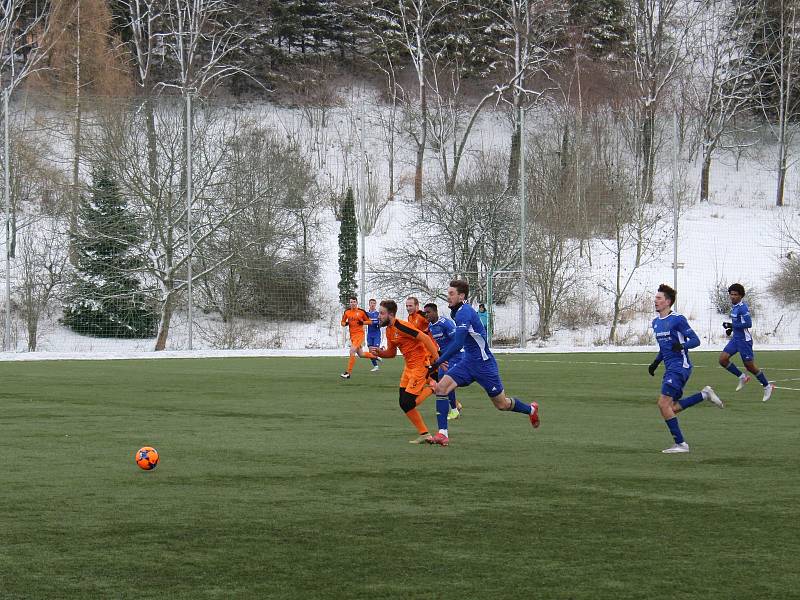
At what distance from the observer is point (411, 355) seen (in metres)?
13.5

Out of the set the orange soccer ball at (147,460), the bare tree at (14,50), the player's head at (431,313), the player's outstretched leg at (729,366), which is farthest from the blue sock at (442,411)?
the bare tree at (14,50)

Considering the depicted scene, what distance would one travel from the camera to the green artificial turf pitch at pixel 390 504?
20.3 ft

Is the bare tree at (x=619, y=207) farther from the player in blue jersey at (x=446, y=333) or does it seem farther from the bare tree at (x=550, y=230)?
the player in blue jersey at (x=446, y=333)

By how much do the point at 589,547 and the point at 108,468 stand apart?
212 inches

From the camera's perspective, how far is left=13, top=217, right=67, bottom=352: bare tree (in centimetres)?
3628

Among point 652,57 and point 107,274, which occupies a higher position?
point 652,57

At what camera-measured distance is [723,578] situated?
6219 millimetres

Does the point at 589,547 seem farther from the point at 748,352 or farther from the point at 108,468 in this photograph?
the point at 748,352

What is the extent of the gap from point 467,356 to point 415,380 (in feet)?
2.57

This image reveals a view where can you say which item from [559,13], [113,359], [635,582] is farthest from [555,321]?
[635,582]

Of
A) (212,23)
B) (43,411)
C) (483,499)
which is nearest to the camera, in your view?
(483,499)

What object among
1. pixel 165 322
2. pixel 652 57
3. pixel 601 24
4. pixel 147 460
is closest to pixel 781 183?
pixel 652 57

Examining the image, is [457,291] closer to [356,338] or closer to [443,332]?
[443,332]

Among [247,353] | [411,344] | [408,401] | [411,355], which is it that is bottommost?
[247,353]
